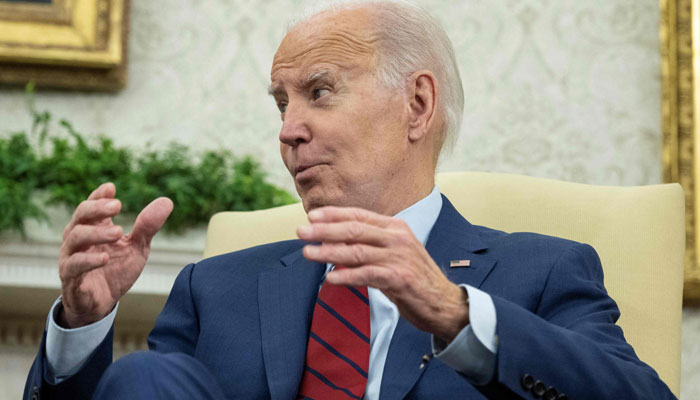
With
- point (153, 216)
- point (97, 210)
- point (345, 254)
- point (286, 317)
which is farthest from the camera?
point (286, 317)

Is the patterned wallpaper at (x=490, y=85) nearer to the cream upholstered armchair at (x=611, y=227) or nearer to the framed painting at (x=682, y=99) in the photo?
the framed painting at (x=682, y=99)

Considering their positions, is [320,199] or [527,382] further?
[320,199]

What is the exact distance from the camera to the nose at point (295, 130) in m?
1.57

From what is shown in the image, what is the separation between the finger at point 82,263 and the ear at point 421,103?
65cm

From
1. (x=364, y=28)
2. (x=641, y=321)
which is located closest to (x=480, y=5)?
(x=364, y=28)

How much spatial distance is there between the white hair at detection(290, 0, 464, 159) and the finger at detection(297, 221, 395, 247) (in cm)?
65

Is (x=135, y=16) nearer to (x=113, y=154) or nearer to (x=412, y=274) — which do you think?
(x=113, y=154)

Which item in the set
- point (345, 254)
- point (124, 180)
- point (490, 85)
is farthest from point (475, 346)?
point (490, 85)

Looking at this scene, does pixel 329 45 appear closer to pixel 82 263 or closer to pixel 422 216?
pixel 422 216

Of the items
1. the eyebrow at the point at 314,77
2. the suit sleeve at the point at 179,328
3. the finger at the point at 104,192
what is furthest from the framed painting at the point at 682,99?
the finger at the point at 104,192

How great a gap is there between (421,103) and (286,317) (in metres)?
0.51

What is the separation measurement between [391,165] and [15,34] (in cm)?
168

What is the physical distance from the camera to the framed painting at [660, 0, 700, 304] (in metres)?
2.73

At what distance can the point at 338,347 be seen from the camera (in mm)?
1437
